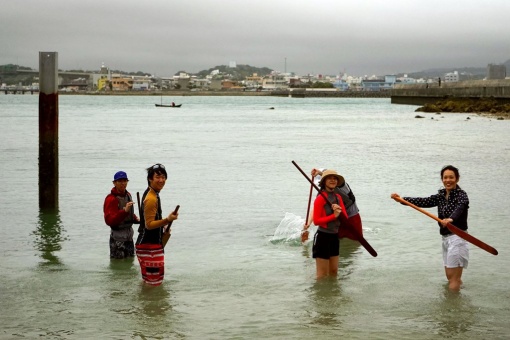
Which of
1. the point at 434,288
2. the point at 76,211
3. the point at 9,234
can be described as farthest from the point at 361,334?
the point at 76,211

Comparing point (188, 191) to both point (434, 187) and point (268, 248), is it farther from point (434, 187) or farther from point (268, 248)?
point (268, 248)

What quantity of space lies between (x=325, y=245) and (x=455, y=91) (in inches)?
2950

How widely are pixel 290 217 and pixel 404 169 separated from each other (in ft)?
38.3

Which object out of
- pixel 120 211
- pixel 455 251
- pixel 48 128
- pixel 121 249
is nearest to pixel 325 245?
pixel 455 251

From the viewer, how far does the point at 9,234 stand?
1262 cm

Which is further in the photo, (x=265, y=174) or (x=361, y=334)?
(x=265, y=174)

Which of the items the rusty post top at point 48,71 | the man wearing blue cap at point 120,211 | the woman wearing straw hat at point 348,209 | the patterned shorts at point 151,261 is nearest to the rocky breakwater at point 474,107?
the rusty post top at point 48,71

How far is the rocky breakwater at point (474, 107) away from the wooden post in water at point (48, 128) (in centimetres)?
4828

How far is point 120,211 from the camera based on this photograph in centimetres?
909

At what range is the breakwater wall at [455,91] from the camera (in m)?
65.4

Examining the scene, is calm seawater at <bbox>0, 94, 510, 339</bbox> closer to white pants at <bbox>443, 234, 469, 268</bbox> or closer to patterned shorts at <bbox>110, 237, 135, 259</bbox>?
patterned shorts at <bbox>110, 237, 135, 259</bbox>

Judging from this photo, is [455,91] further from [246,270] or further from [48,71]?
[246,270]

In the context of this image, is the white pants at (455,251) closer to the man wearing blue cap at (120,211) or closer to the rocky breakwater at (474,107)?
the man wearing blue cap at (120,211)

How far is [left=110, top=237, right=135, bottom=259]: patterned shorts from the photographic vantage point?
32.8ft
